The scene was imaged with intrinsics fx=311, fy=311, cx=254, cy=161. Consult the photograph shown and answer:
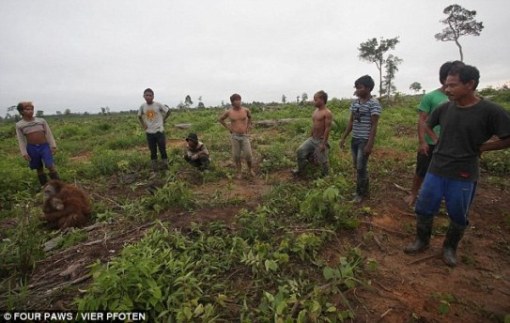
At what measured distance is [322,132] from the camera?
5301 millimetres

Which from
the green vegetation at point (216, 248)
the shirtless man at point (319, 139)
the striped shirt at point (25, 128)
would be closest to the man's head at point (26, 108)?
the striped shirt at point (25, 128)

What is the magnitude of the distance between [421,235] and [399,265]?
41 centimetres

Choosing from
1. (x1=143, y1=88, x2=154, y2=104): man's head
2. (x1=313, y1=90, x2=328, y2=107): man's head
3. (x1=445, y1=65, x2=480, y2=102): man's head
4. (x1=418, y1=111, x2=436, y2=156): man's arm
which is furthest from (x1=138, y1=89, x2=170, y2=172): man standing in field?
(x1=445, y1=65, x2=480, y2=102): man's head

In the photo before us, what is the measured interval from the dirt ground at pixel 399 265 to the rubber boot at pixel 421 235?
7cm

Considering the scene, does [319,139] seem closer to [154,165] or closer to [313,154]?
[313,154]

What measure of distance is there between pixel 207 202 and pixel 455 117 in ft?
10.5

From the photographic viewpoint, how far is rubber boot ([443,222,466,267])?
2914 mm

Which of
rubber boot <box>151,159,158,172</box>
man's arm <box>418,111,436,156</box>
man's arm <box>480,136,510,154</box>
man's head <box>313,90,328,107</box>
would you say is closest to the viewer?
man's arm <box>480,136,510,154</box>

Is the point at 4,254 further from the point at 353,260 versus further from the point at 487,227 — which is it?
the point at 487,227

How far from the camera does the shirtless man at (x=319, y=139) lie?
16.6 ft

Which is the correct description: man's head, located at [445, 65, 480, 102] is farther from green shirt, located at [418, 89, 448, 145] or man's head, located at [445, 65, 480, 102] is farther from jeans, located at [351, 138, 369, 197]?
jeans, located at [351, 138, 369, 197]

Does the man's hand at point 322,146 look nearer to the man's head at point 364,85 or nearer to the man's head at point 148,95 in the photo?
the man's head at point 364,85

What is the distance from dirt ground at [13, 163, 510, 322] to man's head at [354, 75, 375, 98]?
4.94 ft

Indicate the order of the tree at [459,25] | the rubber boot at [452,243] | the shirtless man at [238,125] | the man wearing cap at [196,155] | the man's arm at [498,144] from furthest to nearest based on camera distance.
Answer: the tree at [459,25] < the man wearing cap at [196,155] < the shirtless man at [238,125] < the rubber boot at [452,243] < the man's arm at [498,144]
